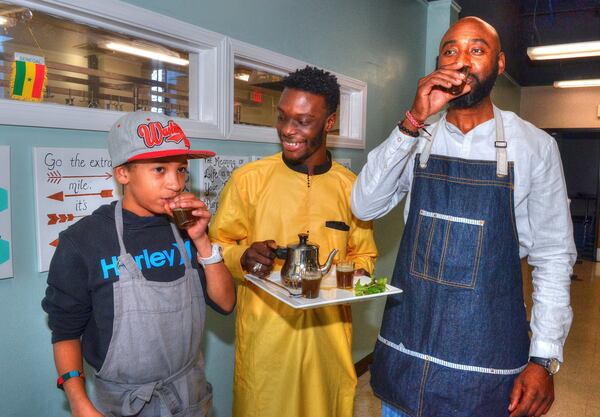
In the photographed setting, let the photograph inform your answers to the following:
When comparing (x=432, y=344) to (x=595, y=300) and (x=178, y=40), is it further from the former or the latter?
(x=595, y=300)

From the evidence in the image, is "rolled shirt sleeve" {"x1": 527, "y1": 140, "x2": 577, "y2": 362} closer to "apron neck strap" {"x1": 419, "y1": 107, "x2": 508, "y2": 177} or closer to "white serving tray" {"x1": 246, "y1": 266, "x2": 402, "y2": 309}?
"apron neck strap" {"x1": 419, "y1": 107, "x2": 508, "y2": 177}

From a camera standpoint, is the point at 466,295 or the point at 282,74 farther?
the point at 282,74

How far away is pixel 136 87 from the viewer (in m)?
2.12

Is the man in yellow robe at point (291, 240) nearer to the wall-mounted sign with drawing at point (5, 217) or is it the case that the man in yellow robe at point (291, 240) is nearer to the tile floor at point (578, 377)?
the wall-mounted sign with drawing at point (5, 217)

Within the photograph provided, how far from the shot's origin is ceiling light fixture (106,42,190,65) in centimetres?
200

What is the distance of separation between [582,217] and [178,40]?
1023cm

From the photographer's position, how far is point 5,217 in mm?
1523

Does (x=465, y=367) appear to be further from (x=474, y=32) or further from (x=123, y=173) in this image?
(x=123, y=173)

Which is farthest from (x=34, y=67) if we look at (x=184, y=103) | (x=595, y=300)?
(x=595, y=300)

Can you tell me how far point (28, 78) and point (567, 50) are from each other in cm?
511

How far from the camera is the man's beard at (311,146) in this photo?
1839mm

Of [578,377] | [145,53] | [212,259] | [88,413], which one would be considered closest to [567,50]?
[578,377]

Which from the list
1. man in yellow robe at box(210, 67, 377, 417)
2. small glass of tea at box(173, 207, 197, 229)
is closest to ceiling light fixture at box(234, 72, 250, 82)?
man in yellow robe at box(210, 67, 377, 417)

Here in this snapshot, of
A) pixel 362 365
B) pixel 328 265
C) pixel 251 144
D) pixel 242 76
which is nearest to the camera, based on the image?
pixel 328 265
